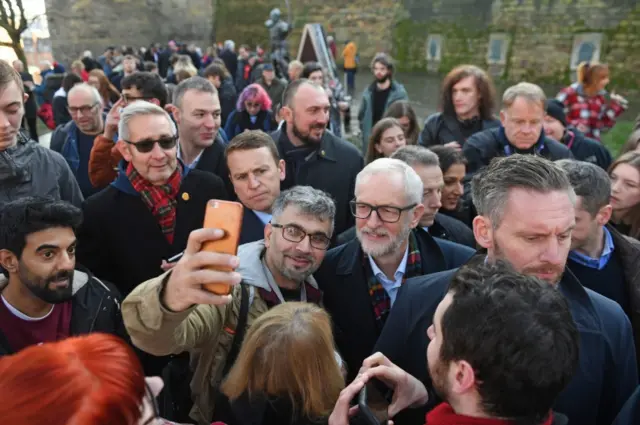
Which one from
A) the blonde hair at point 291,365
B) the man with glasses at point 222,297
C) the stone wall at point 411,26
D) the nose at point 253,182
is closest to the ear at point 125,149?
the nose at point 253,182

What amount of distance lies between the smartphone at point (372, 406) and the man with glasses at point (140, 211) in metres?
1.46

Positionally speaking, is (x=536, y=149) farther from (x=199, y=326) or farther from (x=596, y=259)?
(x=199, y=326)

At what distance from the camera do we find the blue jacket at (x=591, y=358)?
162cm

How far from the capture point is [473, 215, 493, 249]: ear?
6.14 ft

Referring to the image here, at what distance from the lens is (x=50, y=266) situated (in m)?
2.24

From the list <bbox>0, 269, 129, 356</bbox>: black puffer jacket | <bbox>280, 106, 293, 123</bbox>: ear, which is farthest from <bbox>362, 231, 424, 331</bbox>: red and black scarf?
<bbox>280, 106, 293, 123</bbox>: ear

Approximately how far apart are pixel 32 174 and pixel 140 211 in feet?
2.03

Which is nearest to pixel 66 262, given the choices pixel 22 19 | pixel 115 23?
pixel 22 19

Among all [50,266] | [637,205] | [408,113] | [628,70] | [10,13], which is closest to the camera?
[50,266]

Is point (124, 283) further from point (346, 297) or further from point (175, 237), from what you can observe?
point (346, 297)

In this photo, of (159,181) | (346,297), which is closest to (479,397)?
(346,297)

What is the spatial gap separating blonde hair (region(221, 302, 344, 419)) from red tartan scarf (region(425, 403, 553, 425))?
440 mm

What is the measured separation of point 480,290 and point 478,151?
107 inches

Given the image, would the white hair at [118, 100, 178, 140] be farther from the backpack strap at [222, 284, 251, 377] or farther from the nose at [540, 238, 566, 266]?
the nose at [540, 238, 566, 266]
